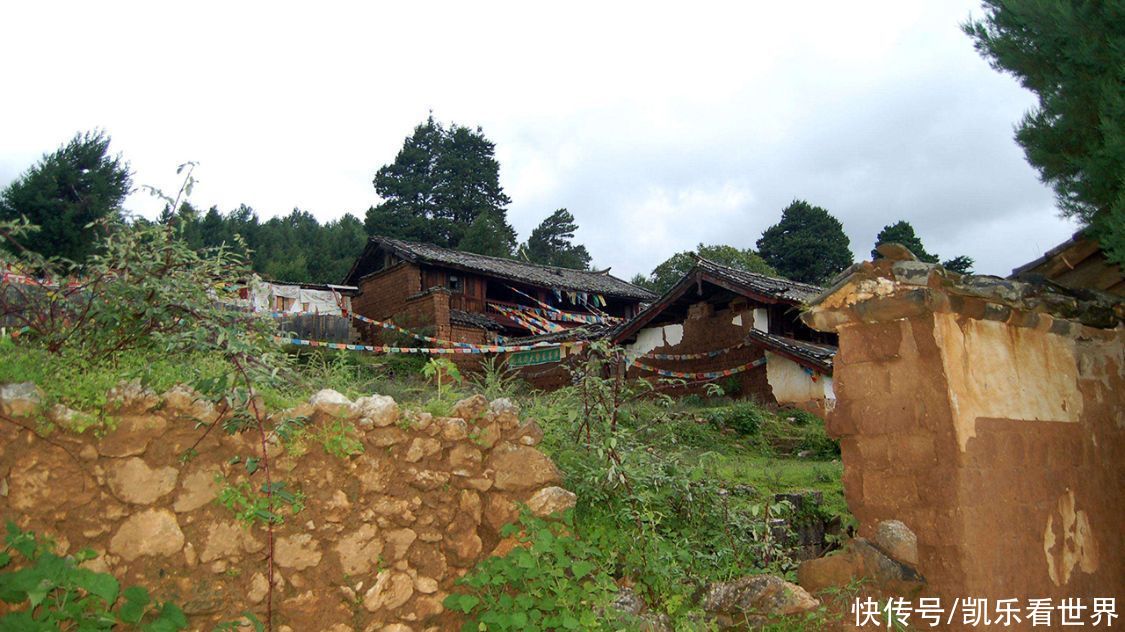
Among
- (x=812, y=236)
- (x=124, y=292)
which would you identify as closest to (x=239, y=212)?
(x=812, y=236)

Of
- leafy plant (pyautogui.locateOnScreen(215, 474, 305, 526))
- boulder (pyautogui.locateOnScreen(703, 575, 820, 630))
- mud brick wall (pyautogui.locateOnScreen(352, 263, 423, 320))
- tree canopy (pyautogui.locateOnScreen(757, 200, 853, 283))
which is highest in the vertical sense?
tree canopy (pyautogui.locateOnScreen(757, 200, 853, 283))

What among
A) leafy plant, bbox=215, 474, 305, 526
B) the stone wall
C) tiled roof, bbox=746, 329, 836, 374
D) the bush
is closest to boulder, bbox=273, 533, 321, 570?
the stone wall

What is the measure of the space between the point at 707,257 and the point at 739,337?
54.1 ft

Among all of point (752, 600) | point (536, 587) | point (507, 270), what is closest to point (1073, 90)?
point (752, 600)

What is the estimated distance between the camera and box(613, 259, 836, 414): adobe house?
1415 centimetres

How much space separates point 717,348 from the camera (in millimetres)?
15938

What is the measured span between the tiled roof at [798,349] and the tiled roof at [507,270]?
32.3 ft

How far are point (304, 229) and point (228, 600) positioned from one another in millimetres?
38818

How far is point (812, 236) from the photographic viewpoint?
113ft

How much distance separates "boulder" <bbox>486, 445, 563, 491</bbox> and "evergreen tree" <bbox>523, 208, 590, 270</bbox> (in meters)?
36.2

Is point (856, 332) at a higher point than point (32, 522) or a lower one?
higher

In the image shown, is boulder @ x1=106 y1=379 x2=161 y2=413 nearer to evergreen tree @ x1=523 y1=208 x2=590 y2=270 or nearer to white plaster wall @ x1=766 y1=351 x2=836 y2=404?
white plaster wall @ x1=766 y1=351 x2=836 y2=404

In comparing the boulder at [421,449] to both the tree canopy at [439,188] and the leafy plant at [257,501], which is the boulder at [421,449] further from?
the tree canopy at [439,188]

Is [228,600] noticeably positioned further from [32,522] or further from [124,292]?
[124,292]
